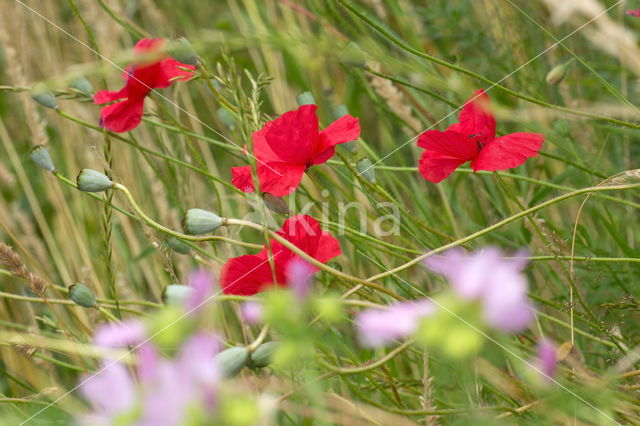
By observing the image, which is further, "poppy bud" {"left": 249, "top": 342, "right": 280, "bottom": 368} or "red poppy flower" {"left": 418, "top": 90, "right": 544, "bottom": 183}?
"red poppy flower" {"left": 418, "top": 90, "right": 544, "bottom": 183}

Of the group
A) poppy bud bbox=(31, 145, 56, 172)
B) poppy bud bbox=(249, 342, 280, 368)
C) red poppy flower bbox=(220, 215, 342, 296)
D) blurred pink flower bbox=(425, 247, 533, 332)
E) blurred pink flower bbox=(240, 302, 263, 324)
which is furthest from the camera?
poppy bud bbox=(31, 145, 56, 172)

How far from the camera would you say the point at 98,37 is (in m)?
1.38

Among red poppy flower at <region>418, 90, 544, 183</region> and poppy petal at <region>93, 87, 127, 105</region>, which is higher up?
poppy petal at <region>93, 87, 127, 105</region>

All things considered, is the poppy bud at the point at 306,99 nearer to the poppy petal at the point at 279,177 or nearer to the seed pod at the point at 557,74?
the poppy petal at the point at 279,177

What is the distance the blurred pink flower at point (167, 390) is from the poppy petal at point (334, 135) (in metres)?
0.44

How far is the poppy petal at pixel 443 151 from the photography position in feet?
2.04

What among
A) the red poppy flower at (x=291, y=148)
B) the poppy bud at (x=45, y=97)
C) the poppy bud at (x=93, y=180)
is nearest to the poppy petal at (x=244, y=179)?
the red poppy flower at (x=291, y=148)

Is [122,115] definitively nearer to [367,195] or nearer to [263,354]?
[367,195]

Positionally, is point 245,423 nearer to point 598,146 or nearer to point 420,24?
point 598,146

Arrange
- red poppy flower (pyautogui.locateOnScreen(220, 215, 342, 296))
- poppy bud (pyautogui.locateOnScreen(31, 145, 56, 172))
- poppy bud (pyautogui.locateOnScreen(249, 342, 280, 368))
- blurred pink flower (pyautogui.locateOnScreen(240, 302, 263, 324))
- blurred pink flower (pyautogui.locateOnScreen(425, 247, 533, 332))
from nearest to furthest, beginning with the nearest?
blurred pink flower (pyautogui.locateOnScreen(425, 247, 533, 332)) < blurred pink flower (pyautogui.locateOnScreen(240, 302, 263, 324)) < poppy bud (pyautogui.locateOnScreen(249, 342, 280, 368)) < red poppy flower (pyautogui.locateOnScreen(220, 215, 342, 296)) < poppy bud (pyautogui.locateOnScreen(31, 145, 56, 172))

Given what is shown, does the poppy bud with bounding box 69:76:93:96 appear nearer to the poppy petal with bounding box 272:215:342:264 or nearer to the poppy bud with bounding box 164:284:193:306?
the poppy petal with bounding box 272:215:342:264

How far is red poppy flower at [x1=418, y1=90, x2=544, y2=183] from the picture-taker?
613 mm

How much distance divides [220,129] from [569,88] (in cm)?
63

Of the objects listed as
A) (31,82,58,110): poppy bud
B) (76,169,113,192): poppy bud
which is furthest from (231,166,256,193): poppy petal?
(31,82,58,110): poppy bud
